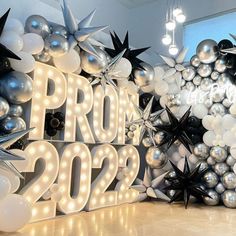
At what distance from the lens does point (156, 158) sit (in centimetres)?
296

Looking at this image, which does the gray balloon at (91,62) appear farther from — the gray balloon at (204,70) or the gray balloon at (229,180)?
A: the gray balloon at (229,180)

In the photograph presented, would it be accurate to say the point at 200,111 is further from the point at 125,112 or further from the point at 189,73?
the point at 125,112

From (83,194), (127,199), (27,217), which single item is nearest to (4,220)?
(27,217)

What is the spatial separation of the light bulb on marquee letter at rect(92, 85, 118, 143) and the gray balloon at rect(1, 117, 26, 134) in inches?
30.1

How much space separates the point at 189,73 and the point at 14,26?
1.80m

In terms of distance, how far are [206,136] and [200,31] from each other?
143cm

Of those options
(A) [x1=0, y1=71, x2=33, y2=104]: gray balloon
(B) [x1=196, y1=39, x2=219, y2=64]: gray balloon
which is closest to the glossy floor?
(A) [x1=0, y1=71, x2=33, y2=104]: gray balloon

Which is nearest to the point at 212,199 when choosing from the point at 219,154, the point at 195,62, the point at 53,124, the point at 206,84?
the point at 219,154

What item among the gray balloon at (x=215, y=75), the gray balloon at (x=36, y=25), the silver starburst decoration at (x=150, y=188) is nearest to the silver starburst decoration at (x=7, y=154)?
the gray balloon at (x=36, y=25)

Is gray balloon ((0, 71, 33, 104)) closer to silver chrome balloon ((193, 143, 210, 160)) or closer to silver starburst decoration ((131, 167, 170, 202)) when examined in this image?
silver starburst decoration ((131, 167, 170, 202))

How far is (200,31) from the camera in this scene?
3.58m

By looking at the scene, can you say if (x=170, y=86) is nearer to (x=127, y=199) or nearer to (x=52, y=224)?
(x=127, y=199)

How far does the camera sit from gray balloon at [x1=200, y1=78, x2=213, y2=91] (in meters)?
2.96

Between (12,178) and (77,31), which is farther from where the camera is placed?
(77,31)
